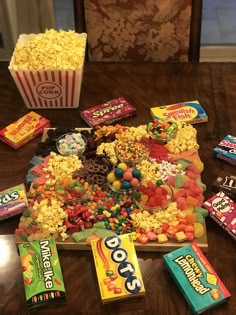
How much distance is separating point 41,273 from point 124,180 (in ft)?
1.20

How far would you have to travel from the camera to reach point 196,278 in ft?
3.53

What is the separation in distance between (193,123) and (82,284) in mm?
739

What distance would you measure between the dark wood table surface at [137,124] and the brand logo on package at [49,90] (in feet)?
0.22

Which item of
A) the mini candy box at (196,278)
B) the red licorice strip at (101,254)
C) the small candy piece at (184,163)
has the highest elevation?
the small candy piece at (184,163)

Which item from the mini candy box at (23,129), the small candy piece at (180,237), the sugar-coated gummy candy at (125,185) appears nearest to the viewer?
the small candy piece at (180,237)

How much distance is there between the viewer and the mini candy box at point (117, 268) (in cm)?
106

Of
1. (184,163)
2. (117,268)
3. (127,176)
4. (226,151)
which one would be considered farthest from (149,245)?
(226,151)

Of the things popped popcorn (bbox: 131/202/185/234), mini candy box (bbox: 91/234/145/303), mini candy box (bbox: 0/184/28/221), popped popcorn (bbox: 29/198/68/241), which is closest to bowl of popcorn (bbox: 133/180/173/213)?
popped popcorn (bbox: 131/202/185/234)

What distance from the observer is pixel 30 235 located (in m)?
1.19

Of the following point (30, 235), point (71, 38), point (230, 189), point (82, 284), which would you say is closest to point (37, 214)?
point (30, 235)

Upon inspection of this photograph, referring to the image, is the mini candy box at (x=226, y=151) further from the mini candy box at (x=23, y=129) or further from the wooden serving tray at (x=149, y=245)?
the mini candy box at (x=23, y=129)

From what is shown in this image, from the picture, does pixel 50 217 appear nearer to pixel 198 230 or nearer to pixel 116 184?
pixel 116 184

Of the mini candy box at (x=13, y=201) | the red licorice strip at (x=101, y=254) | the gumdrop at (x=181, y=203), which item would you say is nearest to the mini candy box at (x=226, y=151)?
the gumdrop at (x=181, y=203)

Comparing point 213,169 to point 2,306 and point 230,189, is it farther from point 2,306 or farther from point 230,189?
point 2,306
